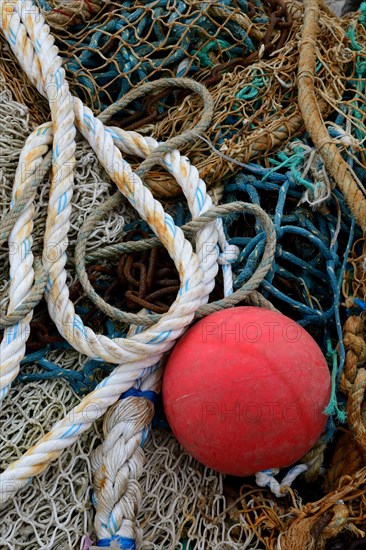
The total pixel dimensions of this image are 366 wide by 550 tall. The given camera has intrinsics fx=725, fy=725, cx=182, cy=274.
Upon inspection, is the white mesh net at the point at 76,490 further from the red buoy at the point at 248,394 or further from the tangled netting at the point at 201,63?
the tangled netting at the point at 201,63

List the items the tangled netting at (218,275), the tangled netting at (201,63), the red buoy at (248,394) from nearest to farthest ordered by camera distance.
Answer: the red buoy at (248,394) < the tangled netting at (218,275) < the tangled netting at (201,63)

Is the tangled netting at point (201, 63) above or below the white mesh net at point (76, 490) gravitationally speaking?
above

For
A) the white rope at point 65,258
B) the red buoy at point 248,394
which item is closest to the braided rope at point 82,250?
the white rope at point 65,258

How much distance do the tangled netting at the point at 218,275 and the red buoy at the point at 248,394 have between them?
98 mm

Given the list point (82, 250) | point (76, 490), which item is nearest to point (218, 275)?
point (82, 250)

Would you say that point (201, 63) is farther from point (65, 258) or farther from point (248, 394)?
point (248, 394)

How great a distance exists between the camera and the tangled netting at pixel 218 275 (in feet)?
6.34

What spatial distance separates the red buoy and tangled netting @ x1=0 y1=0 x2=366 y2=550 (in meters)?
0.10

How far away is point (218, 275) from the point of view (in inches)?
85.2

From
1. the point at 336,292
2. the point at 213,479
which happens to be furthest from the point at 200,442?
the point at 336,292

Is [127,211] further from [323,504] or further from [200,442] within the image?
[323,504]

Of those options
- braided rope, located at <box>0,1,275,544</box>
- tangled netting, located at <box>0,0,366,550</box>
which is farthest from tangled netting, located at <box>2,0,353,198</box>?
braided rope, located at <box>0,1,275,544</box>

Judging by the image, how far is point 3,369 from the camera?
188 cm

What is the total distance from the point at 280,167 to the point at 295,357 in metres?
0.68
